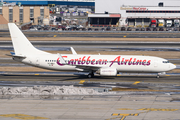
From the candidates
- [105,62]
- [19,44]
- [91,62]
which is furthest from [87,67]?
[19,44]

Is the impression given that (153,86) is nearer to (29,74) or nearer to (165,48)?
(29,74)

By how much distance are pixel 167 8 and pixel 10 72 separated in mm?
155502

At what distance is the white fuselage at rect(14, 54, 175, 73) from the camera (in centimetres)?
5528

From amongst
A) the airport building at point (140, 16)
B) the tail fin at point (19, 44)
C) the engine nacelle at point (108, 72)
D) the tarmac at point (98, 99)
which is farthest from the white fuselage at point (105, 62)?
the airport building at point (140, 16)

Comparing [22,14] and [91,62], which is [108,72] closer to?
[91,62]

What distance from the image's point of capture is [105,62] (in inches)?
2189

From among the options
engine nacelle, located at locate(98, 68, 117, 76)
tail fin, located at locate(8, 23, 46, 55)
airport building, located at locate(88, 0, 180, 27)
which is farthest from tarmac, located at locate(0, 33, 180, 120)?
airport building, located at locate(88, 0, 180, 27)

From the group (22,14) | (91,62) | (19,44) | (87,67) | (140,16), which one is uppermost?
(22,14)

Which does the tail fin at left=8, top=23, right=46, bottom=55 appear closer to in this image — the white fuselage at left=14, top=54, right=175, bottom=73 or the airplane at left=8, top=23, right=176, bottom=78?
the airplane at left=8, top=23, right=176, bottom=78

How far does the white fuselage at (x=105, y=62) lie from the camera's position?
55281mm

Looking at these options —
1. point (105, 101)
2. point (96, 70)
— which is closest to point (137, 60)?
point (96, 70)

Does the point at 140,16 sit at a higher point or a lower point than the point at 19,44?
higher

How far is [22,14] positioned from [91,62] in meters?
142

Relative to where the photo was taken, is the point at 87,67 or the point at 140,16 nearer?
the point at 87,67
